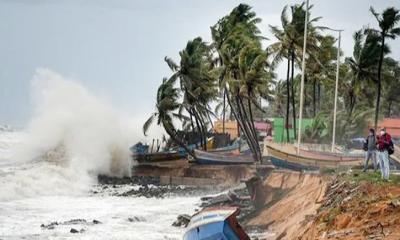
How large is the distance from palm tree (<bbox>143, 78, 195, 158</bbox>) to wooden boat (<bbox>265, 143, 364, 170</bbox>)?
47.7ft

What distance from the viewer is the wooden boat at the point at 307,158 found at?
30.7 meters

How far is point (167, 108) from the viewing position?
4578 cm

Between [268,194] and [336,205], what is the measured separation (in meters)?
11.1

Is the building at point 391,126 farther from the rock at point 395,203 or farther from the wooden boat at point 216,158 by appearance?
the rock at point 395,203

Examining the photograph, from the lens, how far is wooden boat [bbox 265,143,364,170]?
101ft

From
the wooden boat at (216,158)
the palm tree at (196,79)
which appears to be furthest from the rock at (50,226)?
the palm tree at (196,79)

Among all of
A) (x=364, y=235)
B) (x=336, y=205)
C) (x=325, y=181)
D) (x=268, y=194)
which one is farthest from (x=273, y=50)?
(x=364, y=235)

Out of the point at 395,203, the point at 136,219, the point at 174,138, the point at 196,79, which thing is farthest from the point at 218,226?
the point at 196,79

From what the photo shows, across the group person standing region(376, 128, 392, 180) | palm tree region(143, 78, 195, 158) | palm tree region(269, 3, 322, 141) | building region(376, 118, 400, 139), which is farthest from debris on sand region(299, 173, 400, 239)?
building region(376, 118, 400, 139)

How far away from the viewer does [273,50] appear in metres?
42.1

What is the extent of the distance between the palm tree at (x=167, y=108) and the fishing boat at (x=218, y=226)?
97.5 ft

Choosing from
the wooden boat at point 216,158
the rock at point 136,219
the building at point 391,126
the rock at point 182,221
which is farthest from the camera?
the building at point 391,126

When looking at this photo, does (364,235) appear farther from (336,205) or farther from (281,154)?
(281,154)

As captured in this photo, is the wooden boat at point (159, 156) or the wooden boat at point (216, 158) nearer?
the wooden boat at point (216, 158)
